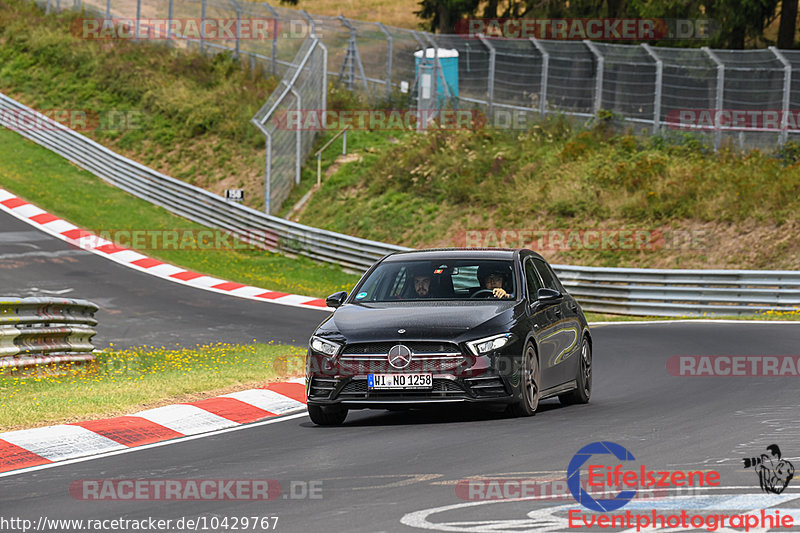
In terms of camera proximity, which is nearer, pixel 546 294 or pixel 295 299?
pixel 546 294

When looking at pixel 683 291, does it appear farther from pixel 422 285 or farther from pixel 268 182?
pixel 422 285

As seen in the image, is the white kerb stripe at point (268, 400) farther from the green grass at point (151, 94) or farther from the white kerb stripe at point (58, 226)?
the green grass at point (151, 94)

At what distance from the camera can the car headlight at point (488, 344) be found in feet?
34.3

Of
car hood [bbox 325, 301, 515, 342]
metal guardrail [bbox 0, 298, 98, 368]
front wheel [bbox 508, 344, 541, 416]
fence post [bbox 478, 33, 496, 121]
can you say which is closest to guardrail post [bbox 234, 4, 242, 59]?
fence post [bbox 478, 33, 496, 121]

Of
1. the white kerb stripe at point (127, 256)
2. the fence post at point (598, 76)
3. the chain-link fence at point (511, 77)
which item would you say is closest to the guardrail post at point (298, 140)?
the chain-link fence at point (511, 77)

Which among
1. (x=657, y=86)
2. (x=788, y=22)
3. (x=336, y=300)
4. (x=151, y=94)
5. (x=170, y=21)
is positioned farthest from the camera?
(x=170, y=21)

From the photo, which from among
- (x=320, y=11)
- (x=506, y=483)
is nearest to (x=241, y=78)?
(x=506, y=483)

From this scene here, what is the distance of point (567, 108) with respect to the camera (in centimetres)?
3516

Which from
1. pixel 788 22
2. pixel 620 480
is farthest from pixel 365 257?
pixel 620 480

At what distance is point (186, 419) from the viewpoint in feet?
37.6

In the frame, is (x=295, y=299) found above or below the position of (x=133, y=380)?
below

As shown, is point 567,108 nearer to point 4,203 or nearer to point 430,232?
point 430,232

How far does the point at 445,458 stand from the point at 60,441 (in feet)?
11.0

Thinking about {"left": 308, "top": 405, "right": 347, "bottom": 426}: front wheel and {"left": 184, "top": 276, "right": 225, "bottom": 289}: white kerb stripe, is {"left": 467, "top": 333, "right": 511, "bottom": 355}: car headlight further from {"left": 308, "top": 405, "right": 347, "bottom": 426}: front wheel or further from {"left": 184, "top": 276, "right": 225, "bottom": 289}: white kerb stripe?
{"left": 184, "top": 276, "right": 225, "bottom": 289}: white kerb stripe
